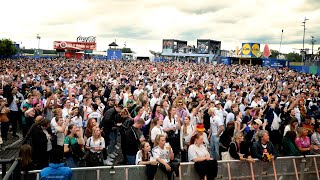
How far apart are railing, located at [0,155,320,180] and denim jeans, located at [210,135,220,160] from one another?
1.71m

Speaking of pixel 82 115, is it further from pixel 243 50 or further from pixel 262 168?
pixel 243 50

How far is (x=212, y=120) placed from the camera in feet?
28.5

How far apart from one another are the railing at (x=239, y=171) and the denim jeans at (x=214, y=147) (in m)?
1.71

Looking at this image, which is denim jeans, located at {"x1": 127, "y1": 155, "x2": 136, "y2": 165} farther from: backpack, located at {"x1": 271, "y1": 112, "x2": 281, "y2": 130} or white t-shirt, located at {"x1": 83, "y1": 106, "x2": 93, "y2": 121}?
backpack, located at {"x1": 271, "y1": 112, "x2": 281, "y2": 130}

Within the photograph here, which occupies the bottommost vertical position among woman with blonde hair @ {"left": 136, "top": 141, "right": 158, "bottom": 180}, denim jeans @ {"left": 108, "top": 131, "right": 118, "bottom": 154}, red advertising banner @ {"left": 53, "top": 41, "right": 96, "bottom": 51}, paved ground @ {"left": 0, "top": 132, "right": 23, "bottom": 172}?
paved ground @ {"left": 0, "top": 132, "right": 23, "bottom": 172}

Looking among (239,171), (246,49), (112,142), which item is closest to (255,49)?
(246,49)

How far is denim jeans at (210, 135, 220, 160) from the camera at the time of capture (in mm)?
8323

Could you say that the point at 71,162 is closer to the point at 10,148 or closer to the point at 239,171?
the point at 239,171

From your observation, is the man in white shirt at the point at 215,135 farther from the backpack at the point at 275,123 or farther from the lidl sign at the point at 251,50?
the lidl sign at the point at 251,50

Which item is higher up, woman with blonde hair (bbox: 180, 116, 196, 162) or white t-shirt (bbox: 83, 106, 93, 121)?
white t-shirt (bbox: 83, 106, 93, 121)

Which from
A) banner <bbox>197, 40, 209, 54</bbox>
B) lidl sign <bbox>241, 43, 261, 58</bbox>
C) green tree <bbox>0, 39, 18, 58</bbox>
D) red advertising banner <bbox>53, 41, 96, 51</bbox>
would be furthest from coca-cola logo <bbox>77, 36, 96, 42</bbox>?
lidl sign <bbox>241, 43, 261, 58</bbox>

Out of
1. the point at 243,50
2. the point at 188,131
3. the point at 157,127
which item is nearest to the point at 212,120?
the point at 188,131

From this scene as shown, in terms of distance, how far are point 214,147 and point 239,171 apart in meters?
2.02

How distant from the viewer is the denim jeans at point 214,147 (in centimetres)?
832
